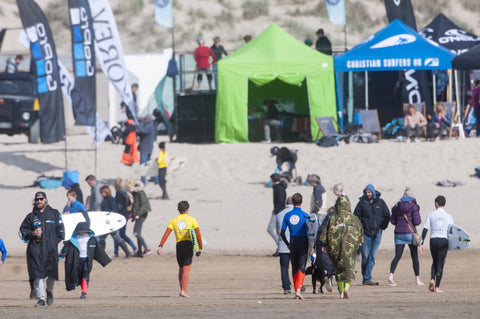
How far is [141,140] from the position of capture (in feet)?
77.6

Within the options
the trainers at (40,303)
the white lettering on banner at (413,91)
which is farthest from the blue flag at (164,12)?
the trainers at (40,303)

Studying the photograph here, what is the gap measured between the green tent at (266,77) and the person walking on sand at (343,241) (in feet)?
52.5

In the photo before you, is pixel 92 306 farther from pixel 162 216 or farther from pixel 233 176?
pixel 233 176

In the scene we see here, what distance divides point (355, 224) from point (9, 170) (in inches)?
590

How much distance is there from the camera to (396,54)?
26.5 metres

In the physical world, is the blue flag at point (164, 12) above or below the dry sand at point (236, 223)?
above

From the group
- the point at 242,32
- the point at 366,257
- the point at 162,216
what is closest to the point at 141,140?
the point at 162,216

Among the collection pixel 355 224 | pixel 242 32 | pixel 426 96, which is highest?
pixel 242 32

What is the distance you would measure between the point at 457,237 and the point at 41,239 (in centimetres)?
529

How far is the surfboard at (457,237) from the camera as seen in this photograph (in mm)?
12242

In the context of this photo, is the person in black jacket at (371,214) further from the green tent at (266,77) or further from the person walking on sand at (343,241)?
the green tent at (266,77)

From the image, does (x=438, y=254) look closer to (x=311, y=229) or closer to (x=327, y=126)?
(x=311, y=229)

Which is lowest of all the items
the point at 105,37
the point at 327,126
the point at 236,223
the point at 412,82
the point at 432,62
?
the point at 236,223

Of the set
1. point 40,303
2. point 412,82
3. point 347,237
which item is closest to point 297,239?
point 347,237
